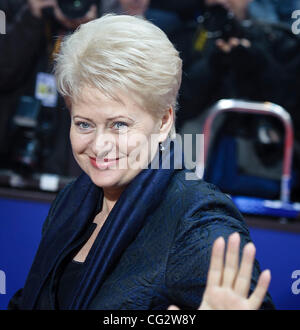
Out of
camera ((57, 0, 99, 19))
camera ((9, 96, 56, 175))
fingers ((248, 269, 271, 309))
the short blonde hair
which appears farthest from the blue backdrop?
fingers ((248, 269, 271, 309))

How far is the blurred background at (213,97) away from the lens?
2.61m

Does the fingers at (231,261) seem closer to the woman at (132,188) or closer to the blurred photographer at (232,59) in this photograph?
the woman at (132,188)

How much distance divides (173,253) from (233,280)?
7.2 inches

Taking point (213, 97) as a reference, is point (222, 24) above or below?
above

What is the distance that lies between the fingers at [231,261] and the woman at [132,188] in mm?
82

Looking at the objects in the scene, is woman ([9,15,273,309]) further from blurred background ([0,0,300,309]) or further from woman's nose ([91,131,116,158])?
blurred background ([0,0,300,309])

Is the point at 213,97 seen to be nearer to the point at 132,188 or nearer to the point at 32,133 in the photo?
the point at 32,133

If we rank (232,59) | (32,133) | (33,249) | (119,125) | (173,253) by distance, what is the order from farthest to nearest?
(32,133)
(232,59)
(33,249)
(119,125)
(173,253)

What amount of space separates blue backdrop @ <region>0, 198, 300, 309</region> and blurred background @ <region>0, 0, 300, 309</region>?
12 mm

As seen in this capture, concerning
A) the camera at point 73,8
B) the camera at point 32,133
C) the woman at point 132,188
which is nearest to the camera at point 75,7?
the camera at point 73,8

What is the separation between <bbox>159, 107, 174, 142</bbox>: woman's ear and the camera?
1239 millimetres

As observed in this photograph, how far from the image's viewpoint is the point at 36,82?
2797 mm

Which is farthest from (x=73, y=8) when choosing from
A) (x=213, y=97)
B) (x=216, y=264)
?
(x=216, y=264)
